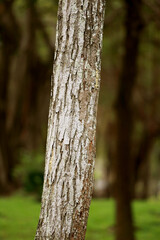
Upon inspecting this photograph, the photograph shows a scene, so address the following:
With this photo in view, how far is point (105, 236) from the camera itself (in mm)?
10523

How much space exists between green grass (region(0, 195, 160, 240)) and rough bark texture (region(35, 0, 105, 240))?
5396mm

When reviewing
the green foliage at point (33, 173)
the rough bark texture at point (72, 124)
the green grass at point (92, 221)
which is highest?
the rough bark texture at point (72, 124)

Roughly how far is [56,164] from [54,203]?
1.26ft

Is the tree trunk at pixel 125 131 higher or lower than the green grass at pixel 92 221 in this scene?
higher

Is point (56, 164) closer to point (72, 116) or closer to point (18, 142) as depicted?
point (72, 116)

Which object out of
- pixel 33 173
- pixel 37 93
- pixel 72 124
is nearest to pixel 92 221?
pixel 33 173

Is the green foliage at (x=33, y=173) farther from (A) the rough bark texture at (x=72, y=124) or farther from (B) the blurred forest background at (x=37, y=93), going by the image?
(A) the rough bark texture at (x=72, y=124)

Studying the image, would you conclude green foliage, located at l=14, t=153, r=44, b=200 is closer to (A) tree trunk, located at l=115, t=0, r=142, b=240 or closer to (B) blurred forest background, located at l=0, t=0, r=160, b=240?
(B) blurred forest background, located at l=0, t=0, r=160, b=240

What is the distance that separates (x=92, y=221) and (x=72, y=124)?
840 centimetres

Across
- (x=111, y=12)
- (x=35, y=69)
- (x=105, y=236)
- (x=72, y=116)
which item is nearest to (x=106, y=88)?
(x=35, y=69)

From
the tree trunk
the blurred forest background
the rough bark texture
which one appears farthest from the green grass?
the rough bark texture

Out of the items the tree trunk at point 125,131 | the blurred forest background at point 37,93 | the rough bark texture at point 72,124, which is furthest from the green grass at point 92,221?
the rough bark texture at point 72,124

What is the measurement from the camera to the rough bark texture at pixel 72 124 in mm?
4246

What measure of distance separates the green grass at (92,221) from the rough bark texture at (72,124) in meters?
5.40
